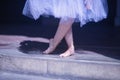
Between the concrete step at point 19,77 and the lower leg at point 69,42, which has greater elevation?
the lower leg at point 69,42

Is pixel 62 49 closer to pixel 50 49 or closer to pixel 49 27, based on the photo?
pixel 50 49

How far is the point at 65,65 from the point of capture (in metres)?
4.46

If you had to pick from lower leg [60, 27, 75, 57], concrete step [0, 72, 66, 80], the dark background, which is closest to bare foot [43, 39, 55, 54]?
lower leg [60, 27, 75, 57]

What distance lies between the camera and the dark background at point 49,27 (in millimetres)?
5934

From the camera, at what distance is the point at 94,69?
4316 millimetres

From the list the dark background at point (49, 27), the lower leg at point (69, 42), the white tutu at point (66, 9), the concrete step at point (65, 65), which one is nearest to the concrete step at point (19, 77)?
the concrete step at point (65, 65)

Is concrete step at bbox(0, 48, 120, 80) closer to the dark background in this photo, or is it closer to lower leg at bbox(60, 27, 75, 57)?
lower leg at bbox(60, 27, 75, 57)

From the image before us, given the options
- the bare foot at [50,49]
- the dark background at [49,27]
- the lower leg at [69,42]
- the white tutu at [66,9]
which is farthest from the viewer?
the dark background at [49,27]

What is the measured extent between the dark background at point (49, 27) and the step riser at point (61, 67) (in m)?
1.21

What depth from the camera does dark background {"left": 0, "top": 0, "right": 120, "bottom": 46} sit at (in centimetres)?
593

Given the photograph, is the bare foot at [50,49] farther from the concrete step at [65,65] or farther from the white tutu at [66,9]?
the white tutu at [66,9]

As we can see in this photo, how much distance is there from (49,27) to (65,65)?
2.98m

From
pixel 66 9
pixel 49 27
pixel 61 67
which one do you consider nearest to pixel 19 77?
pixel 61 67

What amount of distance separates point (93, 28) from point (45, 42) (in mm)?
1769
